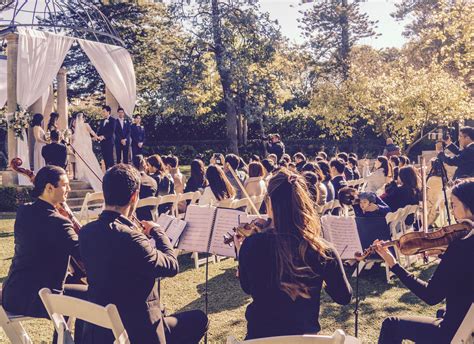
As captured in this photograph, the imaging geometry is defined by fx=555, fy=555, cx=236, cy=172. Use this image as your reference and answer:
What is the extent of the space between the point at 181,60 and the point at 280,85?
5275 millimetres

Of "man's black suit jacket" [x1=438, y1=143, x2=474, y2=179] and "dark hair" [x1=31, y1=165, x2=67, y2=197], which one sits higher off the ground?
"dark hair" [x1=31, y1=165, x2=67, y2=197]

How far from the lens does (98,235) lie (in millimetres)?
3377

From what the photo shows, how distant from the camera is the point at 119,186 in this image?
3.49 metres

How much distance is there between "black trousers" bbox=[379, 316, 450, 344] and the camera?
375 cm

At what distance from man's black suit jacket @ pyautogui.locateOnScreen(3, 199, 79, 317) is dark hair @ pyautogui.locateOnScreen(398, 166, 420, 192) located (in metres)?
5.07

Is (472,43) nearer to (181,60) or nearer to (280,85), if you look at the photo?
(280,85)

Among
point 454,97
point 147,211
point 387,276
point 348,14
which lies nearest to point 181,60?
point 454,97

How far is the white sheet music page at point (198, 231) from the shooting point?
5191 millimetres

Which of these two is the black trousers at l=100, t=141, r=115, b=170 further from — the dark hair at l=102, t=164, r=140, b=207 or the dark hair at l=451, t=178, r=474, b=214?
the dark hair at l=451, t=178, r=474, b=214

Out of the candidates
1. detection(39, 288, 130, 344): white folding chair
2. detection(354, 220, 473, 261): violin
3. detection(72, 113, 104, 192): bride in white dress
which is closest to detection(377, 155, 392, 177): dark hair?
detection(354, 220, 473, 261): violin

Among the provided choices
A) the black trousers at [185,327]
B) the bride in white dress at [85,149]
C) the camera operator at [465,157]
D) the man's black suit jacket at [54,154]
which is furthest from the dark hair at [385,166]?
the bride in white dress at [85,149]

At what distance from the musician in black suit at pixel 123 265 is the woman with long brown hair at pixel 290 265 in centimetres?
61

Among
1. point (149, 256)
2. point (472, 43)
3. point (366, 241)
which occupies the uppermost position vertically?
point (472, 43)

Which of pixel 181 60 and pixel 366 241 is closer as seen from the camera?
pixel 366 241
